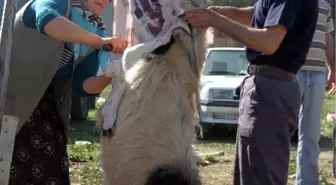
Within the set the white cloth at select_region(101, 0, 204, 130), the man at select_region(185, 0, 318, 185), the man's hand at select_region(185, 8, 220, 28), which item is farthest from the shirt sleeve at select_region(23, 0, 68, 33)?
the man at select_region(185, 0, 318, 185)

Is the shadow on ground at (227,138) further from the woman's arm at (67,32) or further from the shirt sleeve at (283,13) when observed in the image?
the woman's arm at (67,32)

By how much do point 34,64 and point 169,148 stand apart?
921 millimetres

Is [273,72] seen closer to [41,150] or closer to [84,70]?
[84,70]

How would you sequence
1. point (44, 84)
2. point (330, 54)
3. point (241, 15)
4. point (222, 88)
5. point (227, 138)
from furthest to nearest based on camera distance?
point (227, 138), point (222, 88), point (330, 54), point (241, 15), point (44, 84)

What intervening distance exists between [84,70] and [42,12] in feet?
2.13

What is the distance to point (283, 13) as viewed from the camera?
3.44m

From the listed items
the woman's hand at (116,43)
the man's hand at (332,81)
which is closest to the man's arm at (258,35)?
the woman's hand at (116,43)

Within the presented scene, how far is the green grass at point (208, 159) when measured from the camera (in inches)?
273

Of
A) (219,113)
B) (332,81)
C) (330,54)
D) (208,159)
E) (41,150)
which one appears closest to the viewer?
(41,150)

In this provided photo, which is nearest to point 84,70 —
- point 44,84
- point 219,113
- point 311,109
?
point 44,84

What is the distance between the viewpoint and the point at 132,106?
10.9 feet

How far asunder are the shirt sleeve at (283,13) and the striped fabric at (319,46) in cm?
251

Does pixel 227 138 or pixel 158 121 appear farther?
pixel 227 138

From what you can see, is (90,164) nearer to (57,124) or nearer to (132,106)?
(57,124)
